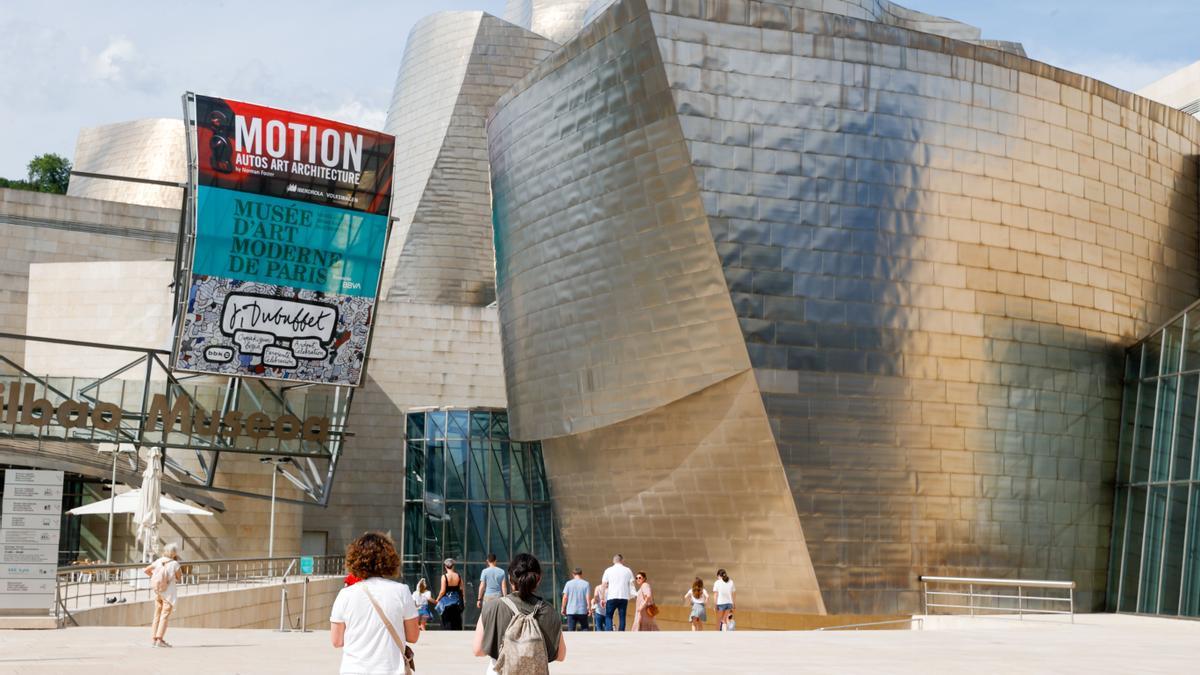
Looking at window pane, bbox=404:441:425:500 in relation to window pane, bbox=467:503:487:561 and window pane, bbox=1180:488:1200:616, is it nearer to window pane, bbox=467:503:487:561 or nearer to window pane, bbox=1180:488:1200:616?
window pane, bbox=467:503:487:561

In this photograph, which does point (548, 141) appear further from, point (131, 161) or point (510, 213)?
point (131, 161)

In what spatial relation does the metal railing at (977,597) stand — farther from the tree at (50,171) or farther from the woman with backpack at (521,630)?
the tree at (50,171)

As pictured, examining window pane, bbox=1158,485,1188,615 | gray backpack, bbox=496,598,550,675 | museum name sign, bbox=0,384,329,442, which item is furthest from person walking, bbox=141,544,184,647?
window pane, bbox=1158,485,1188,615

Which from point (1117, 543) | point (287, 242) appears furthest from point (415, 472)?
point (1117, 543)

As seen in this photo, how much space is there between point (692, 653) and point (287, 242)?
19713 millimetres

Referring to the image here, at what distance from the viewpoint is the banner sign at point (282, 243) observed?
2995 cm

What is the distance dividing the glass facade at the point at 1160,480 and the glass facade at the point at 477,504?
49.1ft

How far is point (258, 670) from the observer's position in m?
11.3

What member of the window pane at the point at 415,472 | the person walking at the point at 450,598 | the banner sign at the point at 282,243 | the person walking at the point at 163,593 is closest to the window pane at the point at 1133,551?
the person walking at the point at 450,598

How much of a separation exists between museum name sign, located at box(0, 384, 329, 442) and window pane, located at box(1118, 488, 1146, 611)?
19.2 meters

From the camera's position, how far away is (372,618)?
632 cm

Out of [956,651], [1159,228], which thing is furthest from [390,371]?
[956,651]

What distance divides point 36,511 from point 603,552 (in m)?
12.9

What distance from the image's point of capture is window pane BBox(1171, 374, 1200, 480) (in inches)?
965
